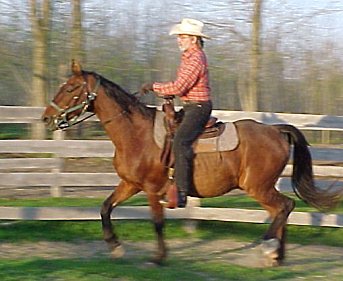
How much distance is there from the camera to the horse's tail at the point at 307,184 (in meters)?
7.66

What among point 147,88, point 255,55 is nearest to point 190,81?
point 147,88

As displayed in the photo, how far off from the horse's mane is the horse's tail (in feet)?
5.36

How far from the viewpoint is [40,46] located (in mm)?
15320

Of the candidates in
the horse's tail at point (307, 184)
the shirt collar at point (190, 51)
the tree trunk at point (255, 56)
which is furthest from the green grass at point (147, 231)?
the tree trunk at point (255, 56)

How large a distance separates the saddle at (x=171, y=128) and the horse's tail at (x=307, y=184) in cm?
94

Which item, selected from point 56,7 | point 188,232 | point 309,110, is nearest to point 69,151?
point 188,232

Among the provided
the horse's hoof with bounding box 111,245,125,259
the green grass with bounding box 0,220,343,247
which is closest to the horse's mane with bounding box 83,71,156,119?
the horse's hoof with bounding box 111,245,125,259

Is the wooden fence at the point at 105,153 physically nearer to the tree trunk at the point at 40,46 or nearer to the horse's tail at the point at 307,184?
the horse's tail at the point at 307,184

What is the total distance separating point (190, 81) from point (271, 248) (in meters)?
1.94

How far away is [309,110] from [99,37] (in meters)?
7.10

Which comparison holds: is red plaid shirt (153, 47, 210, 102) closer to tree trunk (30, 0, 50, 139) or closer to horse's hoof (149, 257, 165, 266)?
horse's hoof (149, 257, 165, 266)

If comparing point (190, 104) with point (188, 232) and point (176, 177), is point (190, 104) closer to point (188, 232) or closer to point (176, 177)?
point (176, 177)

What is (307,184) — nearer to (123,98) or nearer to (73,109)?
(123,98)

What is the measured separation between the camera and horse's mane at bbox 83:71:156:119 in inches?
279
